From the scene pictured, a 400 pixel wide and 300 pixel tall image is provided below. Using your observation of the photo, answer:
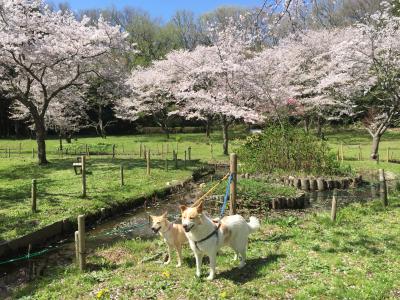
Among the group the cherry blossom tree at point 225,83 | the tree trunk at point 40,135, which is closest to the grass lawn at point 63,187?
the tree trunk at point 40,135

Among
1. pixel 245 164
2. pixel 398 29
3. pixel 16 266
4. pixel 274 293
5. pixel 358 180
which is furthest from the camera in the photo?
pixel 398 29

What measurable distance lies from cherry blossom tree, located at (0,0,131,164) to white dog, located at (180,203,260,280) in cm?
1896

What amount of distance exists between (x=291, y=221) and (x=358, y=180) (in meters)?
9.41

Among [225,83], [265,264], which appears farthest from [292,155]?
[225,83]

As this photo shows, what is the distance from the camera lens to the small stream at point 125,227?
10.1 meters

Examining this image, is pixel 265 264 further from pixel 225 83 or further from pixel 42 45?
pixel 225 83

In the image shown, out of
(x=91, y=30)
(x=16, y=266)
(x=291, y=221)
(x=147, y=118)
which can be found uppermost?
(x=91, y=30)

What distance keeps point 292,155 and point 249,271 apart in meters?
13.4

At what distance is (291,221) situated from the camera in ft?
39.2

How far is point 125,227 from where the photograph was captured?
13.7 m

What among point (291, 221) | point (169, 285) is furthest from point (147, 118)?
point (169, 285)

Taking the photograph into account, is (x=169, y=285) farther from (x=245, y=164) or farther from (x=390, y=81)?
(x=390, y=81)

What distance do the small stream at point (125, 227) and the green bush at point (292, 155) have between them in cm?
221

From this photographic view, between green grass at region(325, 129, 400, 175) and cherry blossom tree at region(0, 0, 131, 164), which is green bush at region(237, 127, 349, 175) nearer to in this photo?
green grass at region(325, 129, 400, 175)
